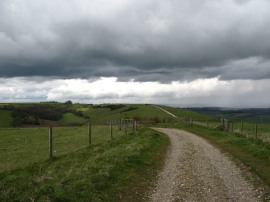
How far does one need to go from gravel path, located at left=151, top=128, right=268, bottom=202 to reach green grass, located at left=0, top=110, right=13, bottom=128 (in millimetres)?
65532

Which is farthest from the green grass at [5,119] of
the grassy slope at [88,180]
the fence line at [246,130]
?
the grassy slope at [88,180]

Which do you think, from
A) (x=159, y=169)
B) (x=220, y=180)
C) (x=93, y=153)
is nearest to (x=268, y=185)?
(x=220, y=180)

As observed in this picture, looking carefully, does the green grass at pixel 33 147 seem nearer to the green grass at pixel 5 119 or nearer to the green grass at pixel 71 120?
the green grass at pixel 5 119

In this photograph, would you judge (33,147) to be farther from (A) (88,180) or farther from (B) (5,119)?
(B) (5,119)

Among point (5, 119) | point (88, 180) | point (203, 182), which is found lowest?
point (5, 119)

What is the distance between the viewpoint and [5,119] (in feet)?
282

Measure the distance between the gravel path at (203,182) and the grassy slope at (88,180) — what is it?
70 centimetres

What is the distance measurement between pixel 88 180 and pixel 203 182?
15.5 ft

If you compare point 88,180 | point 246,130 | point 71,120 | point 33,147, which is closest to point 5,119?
point 71,120

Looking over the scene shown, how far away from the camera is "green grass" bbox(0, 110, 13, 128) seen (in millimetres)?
80200

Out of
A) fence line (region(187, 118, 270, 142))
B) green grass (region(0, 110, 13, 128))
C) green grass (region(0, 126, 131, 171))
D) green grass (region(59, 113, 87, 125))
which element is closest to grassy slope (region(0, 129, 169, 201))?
green grass (region(0, 126, 131, 171))

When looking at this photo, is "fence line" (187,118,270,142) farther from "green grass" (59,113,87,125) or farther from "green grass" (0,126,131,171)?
"green grass" (59,113,87,125)

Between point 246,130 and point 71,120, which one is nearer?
point 246,130

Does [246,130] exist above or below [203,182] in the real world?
above
